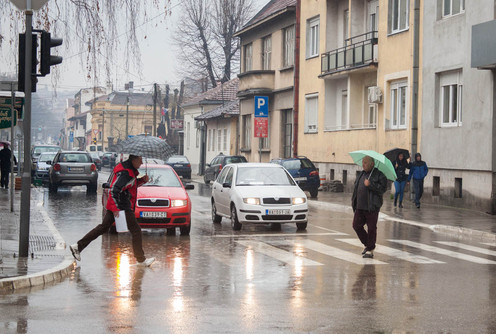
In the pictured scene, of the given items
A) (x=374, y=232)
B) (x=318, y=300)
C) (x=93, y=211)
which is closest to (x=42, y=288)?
(x=318, y=300)

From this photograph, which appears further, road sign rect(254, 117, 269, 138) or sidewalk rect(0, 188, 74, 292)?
road sign rect(254, 117, 269, 138)

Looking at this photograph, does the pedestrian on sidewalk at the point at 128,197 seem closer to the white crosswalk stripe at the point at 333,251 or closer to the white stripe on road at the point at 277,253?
the white stripe on road at the point at 277,253

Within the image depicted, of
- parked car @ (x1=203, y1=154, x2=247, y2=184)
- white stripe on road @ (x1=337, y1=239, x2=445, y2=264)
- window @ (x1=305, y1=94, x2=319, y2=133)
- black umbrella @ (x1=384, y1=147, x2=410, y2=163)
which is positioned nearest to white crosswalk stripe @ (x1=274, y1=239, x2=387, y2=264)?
white stripe on road @ (x1=337, y1=239, x2=445, y2=264)

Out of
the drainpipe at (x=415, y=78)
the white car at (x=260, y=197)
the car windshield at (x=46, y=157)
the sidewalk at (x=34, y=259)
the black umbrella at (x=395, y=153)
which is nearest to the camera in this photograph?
the sidewalk at (x=34, y=259)

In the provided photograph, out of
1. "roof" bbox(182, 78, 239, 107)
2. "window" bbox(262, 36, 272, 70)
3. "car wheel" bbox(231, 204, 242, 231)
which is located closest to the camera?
"car wheel" bbox(231, 204, 242, 231)

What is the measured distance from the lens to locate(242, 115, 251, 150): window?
4891cm

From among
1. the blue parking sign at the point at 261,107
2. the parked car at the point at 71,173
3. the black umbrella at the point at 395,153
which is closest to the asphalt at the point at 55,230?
the black umbrella at the point at 395,153

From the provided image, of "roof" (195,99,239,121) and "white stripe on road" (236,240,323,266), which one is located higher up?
"roof" (195,99,239,121)

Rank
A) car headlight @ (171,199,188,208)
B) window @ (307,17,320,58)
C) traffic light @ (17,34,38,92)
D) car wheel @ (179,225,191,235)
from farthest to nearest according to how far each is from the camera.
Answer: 1. window @ (307,17,320,58)
2. car wheel @ (179,225,191,235)
3. car headlight @ (171,199,188,208)
4. traffic light @ (17,34,38,92)

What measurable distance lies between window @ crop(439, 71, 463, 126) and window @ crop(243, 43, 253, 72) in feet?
73.3

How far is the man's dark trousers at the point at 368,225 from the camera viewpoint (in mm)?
13242

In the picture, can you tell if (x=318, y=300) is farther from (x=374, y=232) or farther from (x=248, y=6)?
(x=248, y=6)

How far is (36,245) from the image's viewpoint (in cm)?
1354

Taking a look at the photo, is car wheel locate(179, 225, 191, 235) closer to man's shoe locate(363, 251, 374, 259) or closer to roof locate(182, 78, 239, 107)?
man's shoe locate(363, 251, 374, 259)
